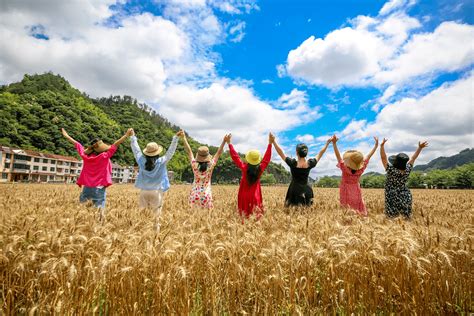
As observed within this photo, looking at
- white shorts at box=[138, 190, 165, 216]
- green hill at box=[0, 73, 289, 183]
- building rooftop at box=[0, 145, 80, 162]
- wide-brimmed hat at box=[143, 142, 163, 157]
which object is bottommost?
white shorts at box=[138, 190, 165, 216]

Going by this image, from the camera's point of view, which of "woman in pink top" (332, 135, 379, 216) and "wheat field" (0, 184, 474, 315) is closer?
"wheat field" (0, 184, 474, 315)

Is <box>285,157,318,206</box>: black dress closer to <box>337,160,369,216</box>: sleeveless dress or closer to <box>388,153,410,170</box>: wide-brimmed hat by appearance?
<box>337,160,369,216</box>: sleeveless dress

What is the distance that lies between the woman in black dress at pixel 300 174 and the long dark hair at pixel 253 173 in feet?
3.28

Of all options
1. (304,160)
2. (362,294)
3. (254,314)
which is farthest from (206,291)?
(304,160)

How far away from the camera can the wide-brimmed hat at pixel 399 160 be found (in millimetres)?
6871

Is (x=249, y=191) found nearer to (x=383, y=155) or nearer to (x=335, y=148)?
(x=335, y=148)

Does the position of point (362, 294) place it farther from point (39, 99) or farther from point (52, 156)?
point (39, 99)

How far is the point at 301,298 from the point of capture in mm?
2670

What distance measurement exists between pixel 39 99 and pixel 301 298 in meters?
136

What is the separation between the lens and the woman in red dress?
6293 millimetres

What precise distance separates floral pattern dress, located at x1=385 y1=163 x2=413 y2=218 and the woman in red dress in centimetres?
385

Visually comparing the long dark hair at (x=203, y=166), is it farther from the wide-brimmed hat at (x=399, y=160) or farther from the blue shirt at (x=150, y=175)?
the wide-brimmed hat at (x=399, y=160)

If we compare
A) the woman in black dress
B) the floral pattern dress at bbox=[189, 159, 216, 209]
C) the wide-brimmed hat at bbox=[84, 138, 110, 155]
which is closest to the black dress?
the woman in black dress

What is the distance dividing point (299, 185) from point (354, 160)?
171 cm
